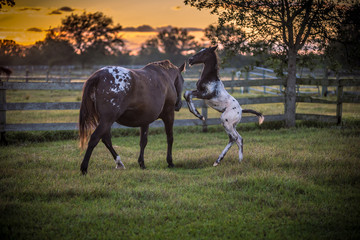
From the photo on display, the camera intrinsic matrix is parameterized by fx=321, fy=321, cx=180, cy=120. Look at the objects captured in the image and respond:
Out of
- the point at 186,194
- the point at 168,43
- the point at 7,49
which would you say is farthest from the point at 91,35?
the point at 186,194

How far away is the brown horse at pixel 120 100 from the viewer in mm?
5512

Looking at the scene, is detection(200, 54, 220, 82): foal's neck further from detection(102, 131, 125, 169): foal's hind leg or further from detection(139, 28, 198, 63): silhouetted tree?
detection(139, 28, 198, 63): silhouetted tree

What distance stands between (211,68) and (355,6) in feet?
20.7

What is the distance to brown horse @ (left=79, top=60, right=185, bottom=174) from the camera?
217 inches

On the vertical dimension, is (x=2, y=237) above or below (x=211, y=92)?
below

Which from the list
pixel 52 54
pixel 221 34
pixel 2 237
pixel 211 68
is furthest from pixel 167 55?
pixel 2 237

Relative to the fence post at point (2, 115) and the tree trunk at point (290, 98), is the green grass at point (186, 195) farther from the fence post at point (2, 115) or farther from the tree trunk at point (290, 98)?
the tree trunk at point (290, 98)

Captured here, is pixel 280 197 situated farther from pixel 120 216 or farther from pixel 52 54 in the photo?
pixel 52 54

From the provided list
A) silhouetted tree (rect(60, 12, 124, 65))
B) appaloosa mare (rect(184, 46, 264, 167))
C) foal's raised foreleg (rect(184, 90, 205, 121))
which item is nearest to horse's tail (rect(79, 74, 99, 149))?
foal's raised foreleg (rect(184, 90, 205, 121))

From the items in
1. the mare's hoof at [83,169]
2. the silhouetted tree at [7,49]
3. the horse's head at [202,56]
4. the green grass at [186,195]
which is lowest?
the green grass at [186,195]

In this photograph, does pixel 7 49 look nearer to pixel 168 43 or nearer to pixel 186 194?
pixel 186 194

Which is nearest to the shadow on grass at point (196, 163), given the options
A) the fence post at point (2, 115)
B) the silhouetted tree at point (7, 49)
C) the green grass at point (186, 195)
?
the green grass at point (186, 195)

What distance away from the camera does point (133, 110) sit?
5980 mm

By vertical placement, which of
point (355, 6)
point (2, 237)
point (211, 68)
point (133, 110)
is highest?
point (355, 6)
